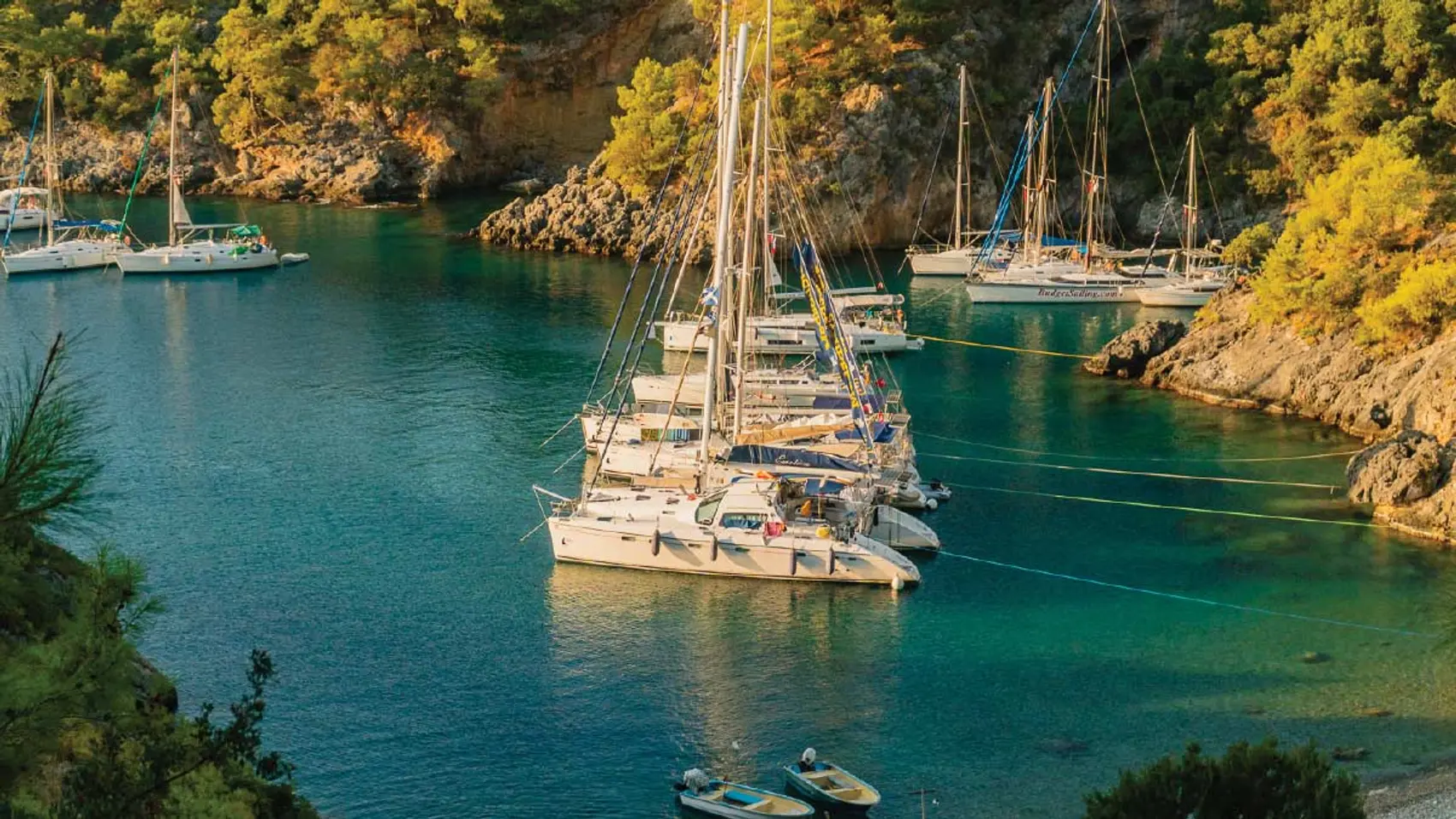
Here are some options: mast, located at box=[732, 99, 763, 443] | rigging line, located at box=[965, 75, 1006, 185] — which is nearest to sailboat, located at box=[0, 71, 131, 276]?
rigging line, located at box=[965, 75, 1006, 185]

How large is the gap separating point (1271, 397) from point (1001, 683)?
27.3 m

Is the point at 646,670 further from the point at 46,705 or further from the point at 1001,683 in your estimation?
the point at 46,705

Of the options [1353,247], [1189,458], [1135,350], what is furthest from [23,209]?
[1353,247]

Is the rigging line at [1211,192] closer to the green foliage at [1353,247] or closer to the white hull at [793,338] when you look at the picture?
the white hull at [793,338]

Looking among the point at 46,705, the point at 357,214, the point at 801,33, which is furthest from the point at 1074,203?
the point at 46,705

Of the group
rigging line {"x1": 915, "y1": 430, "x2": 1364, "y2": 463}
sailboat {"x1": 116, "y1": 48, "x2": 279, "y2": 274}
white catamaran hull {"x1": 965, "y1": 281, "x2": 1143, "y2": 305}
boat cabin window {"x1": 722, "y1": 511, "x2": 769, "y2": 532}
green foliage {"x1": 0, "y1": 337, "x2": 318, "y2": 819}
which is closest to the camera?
green foliage {"x1": 0, "y1": 337, "x2": 318, "y2": 819}

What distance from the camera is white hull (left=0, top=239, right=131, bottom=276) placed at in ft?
284

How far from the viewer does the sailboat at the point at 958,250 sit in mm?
90188

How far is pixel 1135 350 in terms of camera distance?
67.6 m

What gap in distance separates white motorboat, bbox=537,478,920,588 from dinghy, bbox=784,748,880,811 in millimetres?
10335

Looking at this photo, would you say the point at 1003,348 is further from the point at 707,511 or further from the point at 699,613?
the point at 699,613

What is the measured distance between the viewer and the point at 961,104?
9138 centimetres

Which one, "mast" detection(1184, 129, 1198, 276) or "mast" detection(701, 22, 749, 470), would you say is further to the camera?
"mast" detection(1184, 129, 1198, 276)

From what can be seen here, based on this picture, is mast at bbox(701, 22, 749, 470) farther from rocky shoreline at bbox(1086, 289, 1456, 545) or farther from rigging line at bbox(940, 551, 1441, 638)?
rocky shoreline at bbox(1086, 289, 1456, 545)
